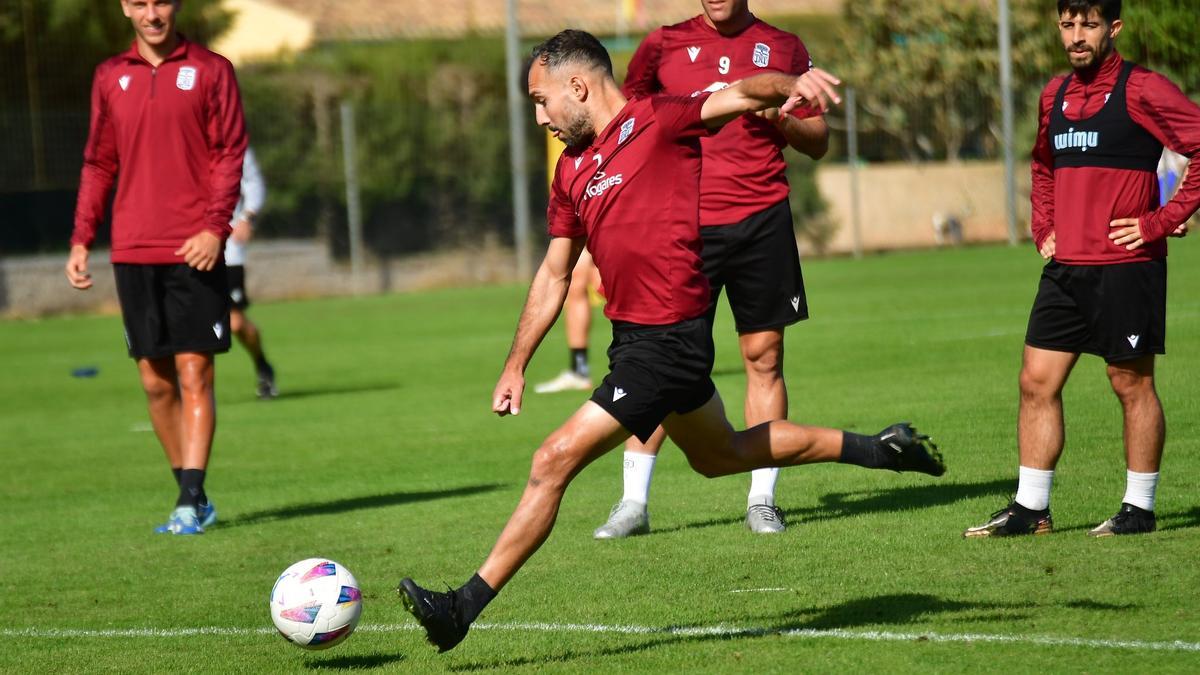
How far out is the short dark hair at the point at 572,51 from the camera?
5.57 meters

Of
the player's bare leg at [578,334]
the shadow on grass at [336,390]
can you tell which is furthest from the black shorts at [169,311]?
the shadow on grass at [336,390]

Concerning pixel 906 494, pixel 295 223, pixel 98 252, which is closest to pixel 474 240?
pixel 295 223

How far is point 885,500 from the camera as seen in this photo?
7887mm

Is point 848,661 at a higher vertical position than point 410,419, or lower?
higher

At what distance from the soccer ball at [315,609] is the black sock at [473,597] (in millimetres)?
569

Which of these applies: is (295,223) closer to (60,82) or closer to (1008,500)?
(60,82)

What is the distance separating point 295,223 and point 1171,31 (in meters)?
16.4

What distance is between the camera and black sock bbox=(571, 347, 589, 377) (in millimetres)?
13398

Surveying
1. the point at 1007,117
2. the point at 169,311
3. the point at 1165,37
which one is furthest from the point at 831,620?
the point at 1007,117

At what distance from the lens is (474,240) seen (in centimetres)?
3256

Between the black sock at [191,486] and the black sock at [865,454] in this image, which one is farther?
the black sock at [191,486]

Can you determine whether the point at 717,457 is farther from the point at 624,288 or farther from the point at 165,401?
the point at 165,401

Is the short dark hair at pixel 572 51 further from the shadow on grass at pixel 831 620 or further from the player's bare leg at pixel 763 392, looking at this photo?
the player's bare leg at pixel 763 392

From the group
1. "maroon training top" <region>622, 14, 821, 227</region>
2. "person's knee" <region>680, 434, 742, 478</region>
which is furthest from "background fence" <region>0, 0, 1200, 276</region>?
"person's knee" <region>680, 434, 742, 478</region>
